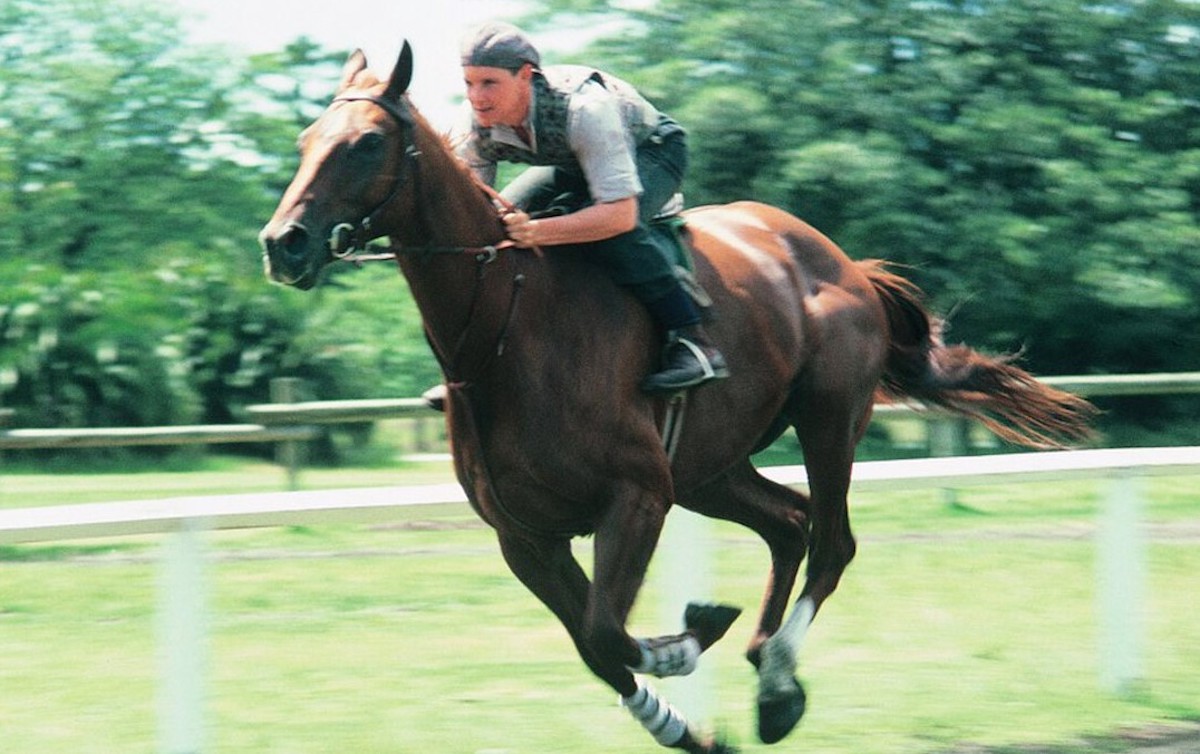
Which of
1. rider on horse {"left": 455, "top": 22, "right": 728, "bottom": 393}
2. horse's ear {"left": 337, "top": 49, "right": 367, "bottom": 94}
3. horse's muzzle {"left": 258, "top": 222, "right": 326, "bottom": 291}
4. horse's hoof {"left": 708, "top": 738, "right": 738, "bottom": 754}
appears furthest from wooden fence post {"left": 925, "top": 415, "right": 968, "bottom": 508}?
horse's muzzle {"left": 258, "top": 222, "right": 326, "bottom": 291}

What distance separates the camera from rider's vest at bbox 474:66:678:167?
15.9 feet

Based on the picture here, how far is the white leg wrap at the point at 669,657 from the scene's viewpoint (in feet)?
16.2

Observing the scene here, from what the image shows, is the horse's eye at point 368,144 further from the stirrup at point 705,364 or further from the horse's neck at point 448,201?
the stirrup at point 705,364

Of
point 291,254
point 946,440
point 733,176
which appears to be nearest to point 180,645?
point 291,254

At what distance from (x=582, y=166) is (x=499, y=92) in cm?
30

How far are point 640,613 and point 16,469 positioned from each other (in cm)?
1062

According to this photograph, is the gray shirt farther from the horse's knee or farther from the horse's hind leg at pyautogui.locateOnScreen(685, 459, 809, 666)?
the horse's hind leg at pyautogui.locateOnScreen(685, 459, 809, 666)

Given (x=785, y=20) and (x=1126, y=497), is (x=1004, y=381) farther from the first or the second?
(x=785, y=20)

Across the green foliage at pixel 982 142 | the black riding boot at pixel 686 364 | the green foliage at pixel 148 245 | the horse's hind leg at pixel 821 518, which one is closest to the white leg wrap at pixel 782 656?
the horse's hind leg at pixel 821 518

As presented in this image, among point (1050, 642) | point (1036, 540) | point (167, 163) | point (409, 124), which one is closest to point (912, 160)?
point (1036, 540)

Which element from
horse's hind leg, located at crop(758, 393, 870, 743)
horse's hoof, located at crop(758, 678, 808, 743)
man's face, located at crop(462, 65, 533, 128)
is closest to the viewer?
man's face, located at crop(462, 65, 533, 128)

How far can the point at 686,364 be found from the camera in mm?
4988

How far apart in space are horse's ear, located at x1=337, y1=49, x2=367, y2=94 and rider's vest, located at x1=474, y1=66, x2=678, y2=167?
422mm

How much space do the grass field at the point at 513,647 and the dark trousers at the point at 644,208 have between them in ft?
3.64
